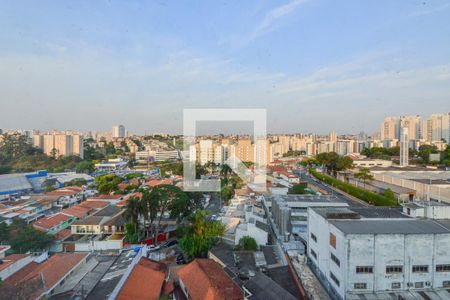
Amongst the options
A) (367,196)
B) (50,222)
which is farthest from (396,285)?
(50,222)

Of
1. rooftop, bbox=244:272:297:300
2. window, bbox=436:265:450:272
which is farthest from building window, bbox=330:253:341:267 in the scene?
window, bbox=436:265:450:272

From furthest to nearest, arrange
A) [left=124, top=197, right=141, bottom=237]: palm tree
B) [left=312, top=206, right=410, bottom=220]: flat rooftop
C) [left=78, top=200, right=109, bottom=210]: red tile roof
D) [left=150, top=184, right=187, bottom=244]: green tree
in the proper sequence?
[left=78, top=200, right=109, bottom=210]: red tile roof, [left=150, top=184, right=187, bottom=244]: green tree, [left=124, top=197, right=141, bottom=237]: palm tree, [left=312, top=206, right=410, bottom=220]: flat rooftop

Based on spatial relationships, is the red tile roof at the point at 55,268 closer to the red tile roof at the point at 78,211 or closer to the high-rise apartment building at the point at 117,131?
the red tile roof at the point at 78,211

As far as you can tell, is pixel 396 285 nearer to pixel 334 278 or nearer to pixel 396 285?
pixel 396 285

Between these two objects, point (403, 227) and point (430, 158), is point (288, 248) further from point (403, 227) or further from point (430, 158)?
point (430, 158)

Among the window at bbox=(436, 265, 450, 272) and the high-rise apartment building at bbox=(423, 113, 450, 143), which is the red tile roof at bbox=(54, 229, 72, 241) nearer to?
the window at bbox=(436, 265, 450, 272)
